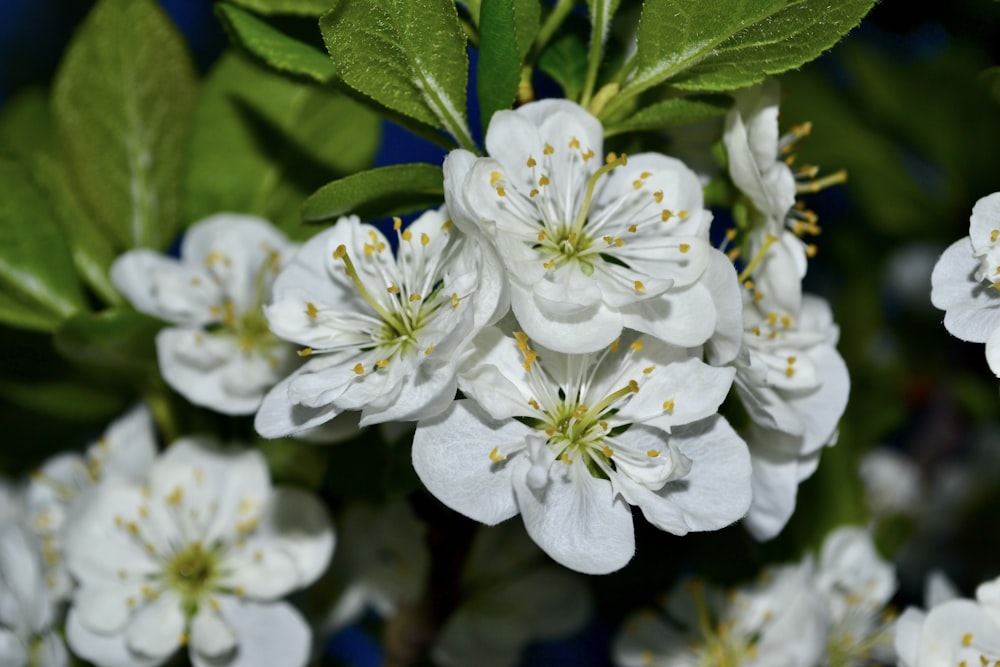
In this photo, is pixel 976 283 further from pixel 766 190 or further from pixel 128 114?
pixel 128 114

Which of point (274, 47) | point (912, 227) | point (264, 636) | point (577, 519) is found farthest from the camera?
point (912, 227)

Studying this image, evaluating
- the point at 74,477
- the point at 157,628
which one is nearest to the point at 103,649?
the point at 157,628

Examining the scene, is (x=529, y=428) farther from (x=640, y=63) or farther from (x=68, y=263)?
(x=68, y=263)

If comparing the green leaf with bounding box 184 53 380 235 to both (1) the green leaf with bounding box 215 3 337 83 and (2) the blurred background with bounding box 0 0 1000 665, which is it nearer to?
(1) the green leaf with bounding box 215 3 337 83

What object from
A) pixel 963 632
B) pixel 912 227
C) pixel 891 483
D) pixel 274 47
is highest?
pixel 274 47

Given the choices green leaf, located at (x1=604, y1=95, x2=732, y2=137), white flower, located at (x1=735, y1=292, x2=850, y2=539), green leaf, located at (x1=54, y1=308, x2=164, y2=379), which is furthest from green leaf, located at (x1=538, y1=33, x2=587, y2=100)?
green leaf, located at (x1=54, y1=308, x2=164, y2=379)

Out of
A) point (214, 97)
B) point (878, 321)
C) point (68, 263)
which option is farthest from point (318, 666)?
point (878, 321)

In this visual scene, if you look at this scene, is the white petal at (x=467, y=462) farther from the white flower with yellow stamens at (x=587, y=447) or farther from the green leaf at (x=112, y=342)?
the green leaf at (x=112, y=342)

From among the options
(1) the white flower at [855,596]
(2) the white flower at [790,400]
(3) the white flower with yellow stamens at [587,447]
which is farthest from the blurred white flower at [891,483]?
(3) the white flower with yellow stamens at [587,447]
